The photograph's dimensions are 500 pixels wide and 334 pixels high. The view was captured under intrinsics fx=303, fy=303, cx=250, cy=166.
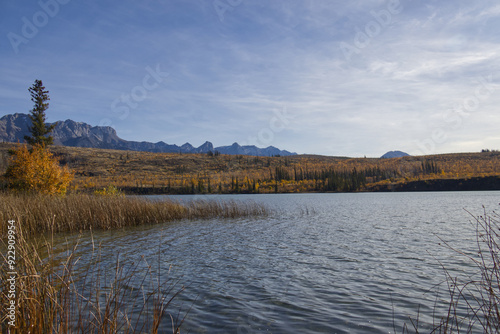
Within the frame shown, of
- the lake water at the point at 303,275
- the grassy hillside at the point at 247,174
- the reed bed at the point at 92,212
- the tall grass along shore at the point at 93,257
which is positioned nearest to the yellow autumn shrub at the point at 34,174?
the tall grass along shore at the point at 93,257

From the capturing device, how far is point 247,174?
13625cm

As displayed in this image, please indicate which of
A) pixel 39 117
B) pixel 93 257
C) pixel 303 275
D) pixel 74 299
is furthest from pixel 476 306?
pixel 39 117

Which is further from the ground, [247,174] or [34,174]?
[247,174]

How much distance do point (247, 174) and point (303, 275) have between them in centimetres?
12684

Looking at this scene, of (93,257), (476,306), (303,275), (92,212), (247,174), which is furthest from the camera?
(247,174)

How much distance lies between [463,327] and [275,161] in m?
170

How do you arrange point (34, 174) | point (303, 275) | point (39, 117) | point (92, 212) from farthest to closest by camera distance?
point (39, 117)
point (34, 174)
point (92, 212)
point (303, 275)

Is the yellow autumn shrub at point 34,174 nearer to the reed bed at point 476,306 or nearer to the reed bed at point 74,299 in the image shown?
the reed bed at point 74,299

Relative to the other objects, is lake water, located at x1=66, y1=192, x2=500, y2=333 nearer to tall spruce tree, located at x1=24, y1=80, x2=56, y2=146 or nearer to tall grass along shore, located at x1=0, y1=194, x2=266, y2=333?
tall grass along shore, located at x1=0, y1=194, x2=266, y2=333

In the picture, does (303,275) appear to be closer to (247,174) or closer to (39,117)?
(39,117)

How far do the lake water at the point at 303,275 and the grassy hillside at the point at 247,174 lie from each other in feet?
236

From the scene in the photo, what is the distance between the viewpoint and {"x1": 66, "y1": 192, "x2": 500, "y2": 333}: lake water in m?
6.39

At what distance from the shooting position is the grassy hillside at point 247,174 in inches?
3925

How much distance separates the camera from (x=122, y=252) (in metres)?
12.2
